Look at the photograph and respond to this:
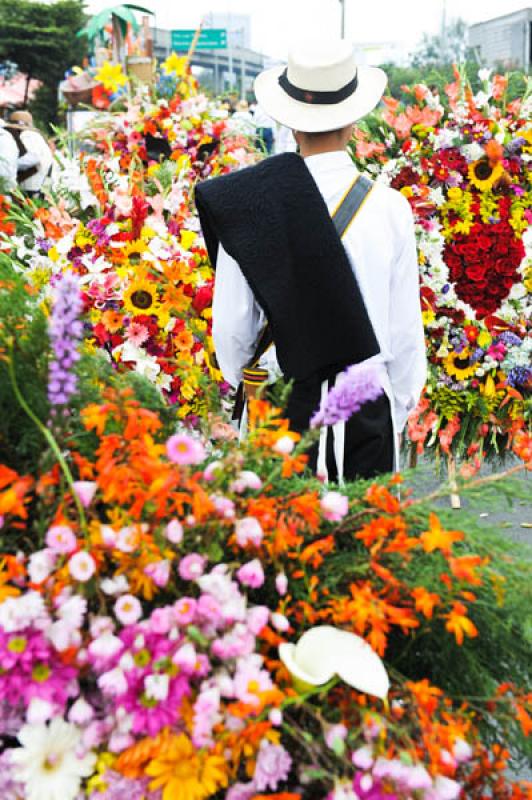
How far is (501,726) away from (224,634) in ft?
1.25

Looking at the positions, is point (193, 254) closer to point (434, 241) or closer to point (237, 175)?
point (237, 175)

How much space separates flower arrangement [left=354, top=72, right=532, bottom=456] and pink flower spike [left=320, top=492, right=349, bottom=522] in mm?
3205

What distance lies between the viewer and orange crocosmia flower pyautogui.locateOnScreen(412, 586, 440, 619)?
117 centimetres

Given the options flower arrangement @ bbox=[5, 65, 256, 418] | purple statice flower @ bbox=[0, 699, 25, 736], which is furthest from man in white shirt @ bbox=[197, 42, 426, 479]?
purple statice flower @ bbox=[0, 699, 25, 736]

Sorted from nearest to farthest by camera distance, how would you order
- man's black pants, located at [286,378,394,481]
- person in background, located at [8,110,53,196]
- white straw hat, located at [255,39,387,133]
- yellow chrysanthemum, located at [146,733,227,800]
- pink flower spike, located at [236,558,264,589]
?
yellow chrysanthemum, located at [146,733,227,800] → pink flower spike, located at [236,558,264,589] → man's black pants, located at [286,378,394,481] → white straw hat, located at [255,39,387,133] → person in background, located at [8,110,53,196]

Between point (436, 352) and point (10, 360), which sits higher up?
point (10, 360)

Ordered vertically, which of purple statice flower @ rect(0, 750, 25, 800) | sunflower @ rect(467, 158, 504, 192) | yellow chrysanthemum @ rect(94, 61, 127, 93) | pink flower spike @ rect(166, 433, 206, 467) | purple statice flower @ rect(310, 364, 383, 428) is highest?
pink flower spike @ rect(166, 433, 206, 467)

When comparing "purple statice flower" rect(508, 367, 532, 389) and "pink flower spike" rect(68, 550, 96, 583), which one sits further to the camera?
"purple statice flower" rect(508, 367, 532, 389)

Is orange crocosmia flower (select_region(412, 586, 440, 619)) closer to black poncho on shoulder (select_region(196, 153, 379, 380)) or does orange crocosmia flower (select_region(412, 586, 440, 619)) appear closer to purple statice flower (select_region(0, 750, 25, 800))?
purple statice flower (select_region(0, 750, 25, 800))

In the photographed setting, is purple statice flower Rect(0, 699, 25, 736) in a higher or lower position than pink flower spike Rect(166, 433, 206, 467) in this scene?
lower

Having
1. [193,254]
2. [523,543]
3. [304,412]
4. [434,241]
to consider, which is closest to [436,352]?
[434,241]

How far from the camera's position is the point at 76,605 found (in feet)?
3.65

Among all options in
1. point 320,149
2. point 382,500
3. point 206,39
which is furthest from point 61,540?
point 206,39

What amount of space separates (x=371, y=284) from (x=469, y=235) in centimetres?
198
